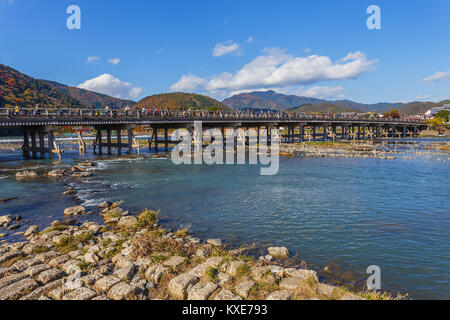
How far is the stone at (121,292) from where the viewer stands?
22.9 feet

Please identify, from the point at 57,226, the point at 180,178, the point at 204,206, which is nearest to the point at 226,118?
the point at 180,178

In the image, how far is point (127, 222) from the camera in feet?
45.4

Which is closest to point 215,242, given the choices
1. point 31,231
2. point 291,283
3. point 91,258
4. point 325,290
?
point 291,283

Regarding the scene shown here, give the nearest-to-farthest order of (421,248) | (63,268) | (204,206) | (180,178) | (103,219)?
(63,268)
(421,248)
(103,219)
(204,206)
(180,178)

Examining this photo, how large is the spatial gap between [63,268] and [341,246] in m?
10.7

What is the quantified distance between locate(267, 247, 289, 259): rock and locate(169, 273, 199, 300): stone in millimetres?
3757

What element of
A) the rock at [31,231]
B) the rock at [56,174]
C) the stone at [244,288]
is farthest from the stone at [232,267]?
the rock at [56,174]

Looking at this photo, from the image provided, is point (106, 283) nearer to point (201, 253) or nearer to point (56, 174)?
point (201, 253)

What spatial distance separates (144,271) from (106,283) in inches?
50.8

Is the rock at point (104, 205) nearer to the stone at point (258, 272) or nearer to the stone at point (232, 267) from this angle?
the stone at point (232, 267)

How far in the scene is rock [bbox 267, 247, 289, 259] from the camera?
409 inches

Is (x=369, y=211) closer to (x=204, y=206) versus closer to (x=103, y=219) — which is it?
(x=204, y=206)

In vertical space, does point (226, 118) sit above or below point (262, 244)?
above
